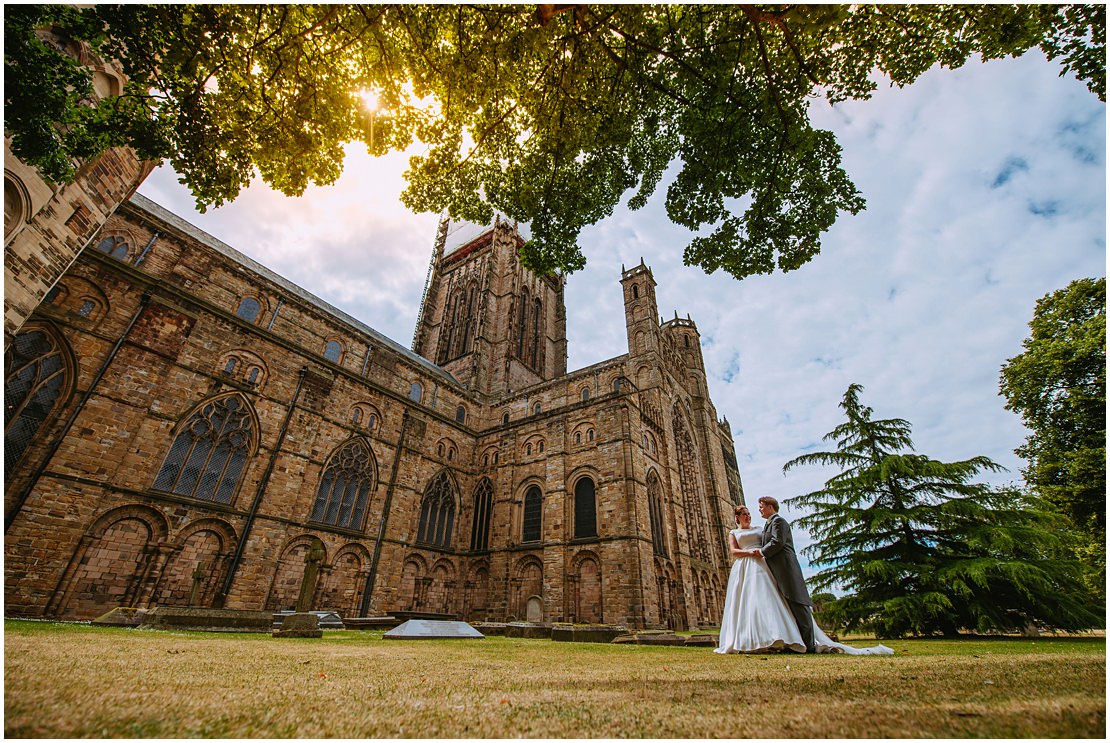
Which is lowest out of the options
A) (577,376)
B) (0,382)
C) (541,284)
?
(0,382)

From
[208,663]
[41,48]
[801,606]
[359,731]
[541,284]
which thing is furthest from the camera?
[541,284]

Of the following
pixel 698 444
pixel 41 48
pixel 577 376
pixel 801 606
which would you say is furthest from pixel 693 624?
pixel 41 48

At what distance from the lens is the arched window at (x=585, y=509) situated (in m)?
18.5

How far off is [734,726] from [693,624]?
21626mm

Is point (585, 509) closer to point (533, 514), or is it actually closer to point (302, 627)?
point (533, 514)

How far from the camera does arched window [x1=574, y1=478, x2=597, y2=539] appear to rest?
18.5 metres

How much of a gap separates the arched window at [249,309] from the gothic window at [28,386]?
5841 millimetres

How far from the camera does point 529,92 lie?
6875 mm

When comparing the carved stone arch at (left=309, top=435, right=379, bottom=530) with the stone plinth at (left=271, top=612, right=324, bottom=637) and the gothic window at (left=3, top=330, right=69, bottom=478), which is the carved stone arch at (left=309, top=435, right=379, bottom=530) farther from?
the stone plinth at (left=271, top=612, right=324, bottom=637)

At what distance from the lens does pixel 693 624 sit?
63.9ft

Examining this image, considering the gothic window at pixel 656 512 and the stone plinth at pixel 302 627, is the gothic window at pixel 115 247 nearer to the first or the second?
the stone plinth at pixel 302 627

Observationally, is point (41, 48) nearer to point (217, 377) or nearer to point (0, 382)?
point (0, 382)

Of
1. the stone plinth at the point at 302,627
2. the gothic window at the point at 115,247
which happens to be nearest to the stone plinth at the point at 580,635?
the stone plinth at the point at 302,627

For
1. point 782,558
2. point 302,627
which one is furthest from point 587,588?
point 782,558
